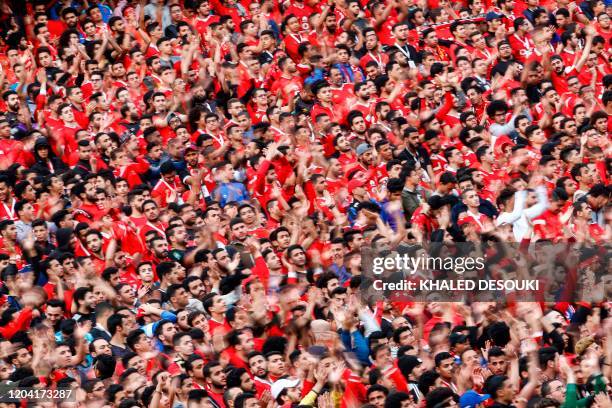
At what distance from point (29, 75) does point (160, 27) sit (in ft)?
5.57

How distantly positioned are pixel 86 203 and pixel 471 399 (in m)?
4.81

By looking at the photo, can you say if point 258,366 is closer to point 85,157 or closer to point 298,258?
point 298,258

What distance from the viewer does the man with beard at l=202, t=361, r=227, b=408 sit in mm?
14031

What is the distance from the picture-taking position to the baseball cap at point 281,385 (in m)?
14.0

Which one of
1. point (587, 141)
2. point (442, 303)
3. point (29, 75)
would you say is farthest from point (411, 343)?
point (29, 75)

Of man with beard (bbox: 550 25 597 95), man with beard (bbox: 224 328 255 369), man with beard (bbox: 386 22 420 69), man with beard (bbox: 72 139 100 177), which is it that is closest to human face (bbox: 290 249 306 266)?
man with beard (bbox: 224 328 255 369)

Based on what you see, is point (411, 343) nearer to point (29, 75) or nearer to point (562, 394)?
point (562, 394)

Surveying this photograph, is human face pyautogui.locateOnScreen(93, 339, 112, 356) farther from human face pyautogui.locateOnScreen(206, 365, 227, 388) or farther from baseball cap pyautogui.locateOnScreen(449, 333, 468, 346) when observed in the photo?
baseball cap pyautogui.locateOnScreen(449, 333, 468, 346)

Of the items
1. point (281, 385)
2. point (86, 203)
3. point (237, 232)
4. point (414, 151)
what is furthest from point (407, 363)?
point (414, 151)

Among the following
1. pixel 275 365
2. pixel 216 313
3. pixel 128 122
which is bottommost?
pixel 128 122

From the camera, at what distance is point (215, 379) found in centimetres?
1405

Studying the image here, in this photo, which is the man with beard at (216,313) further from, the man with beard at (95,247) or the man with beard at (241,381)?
the man with beard at (95,247)

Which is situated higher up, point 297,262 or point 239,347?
point 239,347

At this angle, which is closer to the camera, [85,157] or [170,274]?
[170,274]
